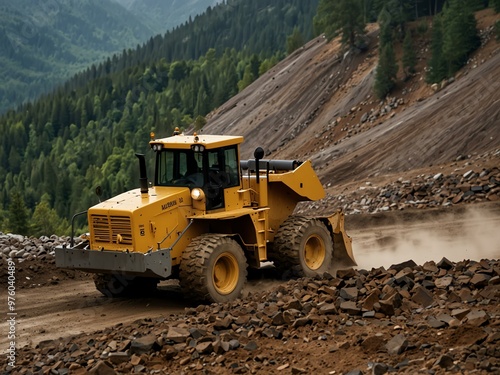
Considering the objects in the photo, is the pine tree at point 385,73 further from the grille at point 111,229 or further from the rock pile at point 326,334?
the grille at point 111,229

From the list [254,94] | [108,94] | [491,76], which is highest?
[108,94]

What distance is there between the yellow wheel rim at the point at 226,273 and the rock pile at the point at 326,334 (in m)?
1.06

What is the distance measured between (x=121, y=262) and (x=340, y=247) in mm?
5449

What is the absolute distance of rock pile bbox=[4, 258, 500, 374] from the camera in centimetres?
1199

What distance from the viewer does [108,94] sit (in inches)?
7416

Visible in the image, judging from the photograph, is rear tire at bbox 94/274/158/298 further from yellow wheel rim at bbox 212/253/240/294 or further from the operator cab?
the operator cab

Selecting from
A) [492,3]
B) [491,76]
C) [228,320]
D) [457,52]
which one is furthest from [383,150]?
[228,320]

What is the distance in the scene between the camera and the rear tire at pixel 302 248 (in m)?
18.6

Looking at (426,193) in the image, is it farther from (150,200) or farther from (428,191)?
(150,200)

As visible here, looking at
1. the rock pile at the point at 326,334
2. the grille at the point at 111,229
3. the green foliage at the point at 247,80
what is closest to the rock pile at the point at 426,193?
the rock pile at the point at 326,334

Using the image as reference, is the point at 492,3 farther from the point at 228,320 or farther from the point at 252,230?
the point at 228,320

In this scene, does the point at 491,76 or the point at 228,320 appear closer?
the point at 228,320

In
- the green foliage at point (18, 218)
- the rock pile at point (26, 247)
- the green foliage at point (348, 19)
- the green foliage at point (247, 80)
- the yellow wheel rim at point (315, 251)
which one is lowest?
the yellow wheel rim at point (315, 251)

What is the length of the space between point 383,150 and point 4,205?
10957 cm
